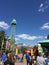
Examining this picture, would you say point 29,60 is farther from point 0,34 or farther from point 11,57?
point 0,34

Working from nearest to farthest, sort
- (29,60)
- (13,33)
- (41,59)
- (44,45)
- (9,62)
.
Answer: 1. (9,62)
2. (41,59)
3. (29,60)
4. (44,45)
5. (13,33)

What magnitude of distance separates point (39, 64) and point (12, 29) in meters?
74.9

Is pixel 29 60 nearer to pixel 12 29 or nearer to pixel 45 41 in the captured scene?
pixel 45 41

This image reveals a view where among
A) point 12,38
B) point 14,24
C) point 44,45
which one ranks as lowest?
point 44,45

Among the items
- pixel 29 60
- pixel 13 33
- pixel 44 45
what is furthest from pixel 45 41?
pixel 13 33

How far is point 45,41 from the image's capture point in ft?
84.9

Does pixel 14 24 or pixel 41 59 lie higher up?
pixel 14 24

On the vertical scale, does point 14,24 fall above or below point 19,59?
above

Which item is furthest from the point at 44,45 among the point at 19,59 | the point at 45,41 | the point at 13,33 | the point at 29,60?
the point at 13,33

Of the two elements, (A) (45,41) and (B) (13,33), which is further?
(B) (13,33)

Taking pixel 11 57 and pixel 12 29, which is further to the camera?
pixel 12 29

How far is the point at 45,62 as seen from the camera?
1081 cm

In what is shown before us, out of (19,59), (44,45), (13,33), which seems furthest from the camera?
(13,33)

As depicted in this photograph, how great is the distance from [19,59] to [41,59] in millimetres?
29032
